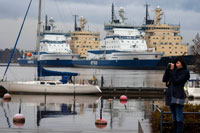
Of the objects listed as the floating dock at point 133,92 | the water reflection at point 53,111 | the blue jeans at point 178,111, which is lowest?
the floating dock at point 133,92

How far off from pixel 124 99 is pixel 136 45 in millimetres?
79857

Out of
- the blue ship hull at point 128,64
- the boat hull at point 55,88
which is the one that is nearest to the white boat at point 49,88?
the boat hull at point 55,88

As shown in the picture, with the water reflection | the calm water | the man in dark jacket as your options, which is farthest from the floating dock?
the man in dark jacket

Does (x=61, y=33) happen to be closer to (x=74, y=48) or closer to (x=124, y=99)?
(x=74, y=48)

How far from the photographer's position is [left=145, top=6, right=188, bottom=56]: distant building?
110 m

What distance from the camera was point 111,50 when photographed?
333 feet

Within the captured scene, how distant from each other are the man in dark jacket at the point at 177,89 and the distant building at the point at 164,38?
102m

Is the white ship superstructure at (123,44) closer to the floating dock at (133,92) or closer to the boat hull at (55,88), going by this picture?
the floating dock at (133,92)

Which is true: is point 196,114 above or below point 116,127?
above

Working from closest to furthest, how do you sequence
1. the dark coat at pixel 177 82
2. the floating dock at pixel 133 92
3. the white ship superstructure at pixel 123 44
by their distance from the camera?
the dark coat at pixel 177 82
the floating dock at pixel 133 92
the white ship superstructure at pixel 123 44

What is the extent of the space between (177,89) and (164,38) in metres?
104

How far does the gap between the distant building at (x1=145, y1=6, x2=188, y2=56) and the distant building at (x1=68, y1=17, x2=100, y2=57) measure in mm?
23299

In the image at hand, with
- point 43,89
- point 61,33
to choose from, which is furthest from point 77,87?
point 61,33

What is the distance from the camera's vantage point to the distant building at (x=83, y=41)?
13538 cm
